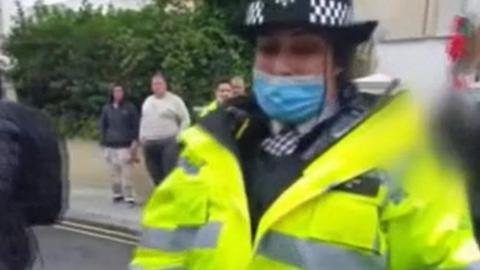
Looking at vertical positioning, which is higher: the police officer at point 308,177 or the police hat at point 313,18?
the police hat at point 313,18

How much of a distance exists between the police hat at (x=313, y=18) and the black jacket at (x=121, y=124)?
43.6 feet

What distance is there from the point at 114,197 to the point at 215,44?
3790 millimetres

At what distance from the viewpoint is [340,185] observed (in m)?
3.29

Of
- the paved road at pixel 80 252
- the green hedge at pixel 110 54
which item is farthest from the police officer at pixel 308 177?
the green hedge at pixel 110 54

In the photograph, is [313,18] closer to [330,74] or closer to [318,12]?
[318,12]

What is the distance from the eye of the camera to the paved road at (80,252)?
13.0 meters

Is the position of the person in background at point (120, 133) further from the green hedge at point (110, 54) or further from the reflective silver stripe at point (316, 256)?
the reflective silver stripe at point (316, 256)

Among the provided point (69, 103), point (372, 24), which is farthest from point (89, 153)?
point (372, 24)

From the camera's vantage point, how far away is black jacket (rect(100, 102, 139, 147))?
1681 centimetres

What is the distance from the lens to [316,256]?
328cm

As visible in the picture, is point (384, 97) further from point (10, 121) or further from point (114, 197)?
point (114, 197)

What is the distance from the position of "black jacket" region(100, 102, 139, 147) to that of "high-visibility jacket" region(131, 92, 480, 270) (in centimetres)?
1339

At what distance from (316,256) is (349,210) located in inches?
4.9

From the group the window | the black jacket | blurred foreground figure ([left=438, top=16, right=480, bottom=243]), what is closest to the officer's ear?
blurred foreground figure ([left=438, top=16, right=480, bottom=243])
